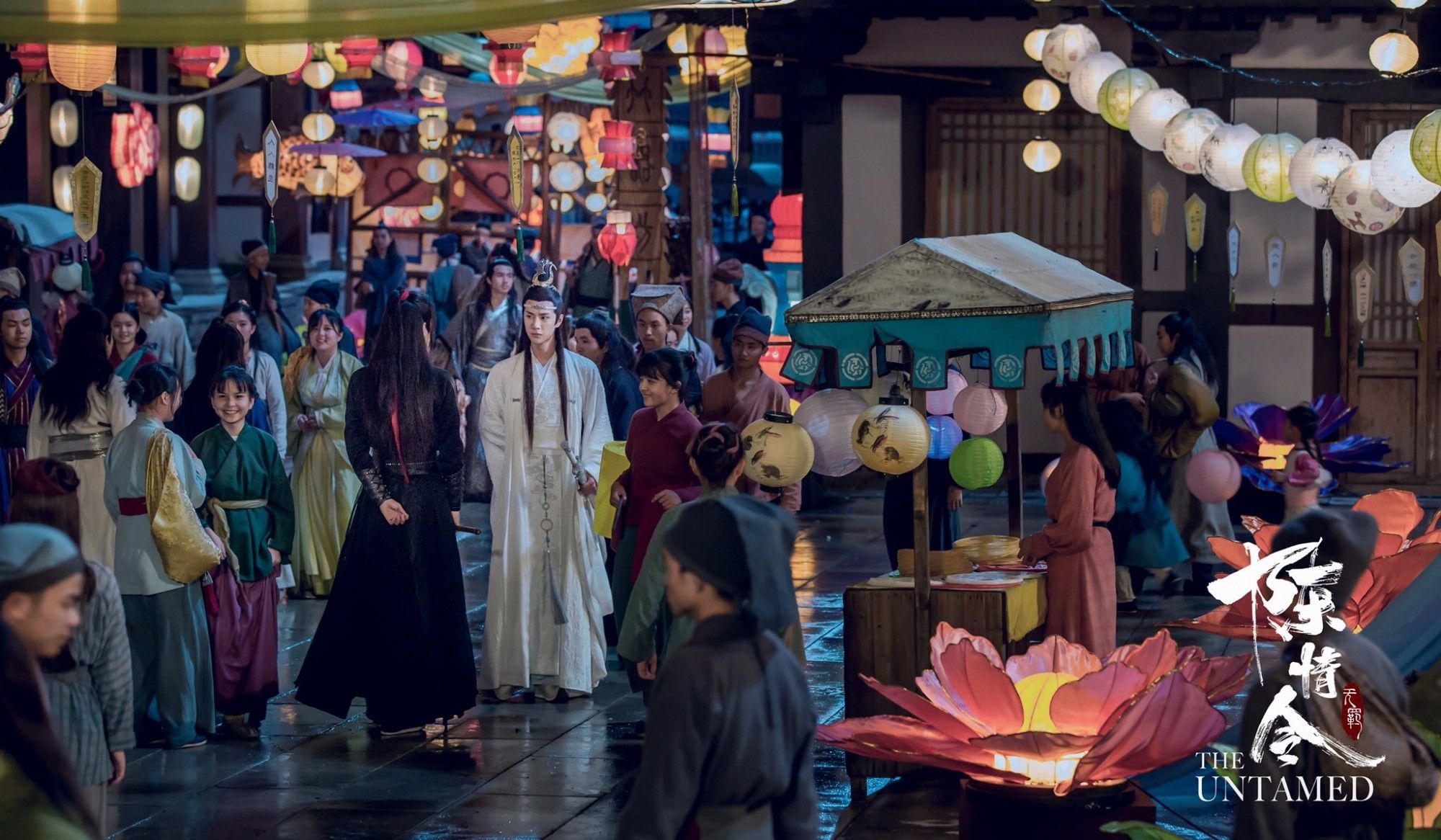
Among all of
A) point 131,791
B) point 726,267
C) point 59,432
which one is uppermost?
point 726,267

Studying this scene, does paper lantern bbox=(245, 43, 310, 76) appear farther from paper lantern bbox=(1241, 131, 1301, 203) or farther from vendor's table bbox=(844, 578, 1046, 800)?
paper lantern bbox=(1241, 131, 1301, 203)

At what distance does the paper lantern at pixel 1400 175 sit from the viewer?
36.2ft

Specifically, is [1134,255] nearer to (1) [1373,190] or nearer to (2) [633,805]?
(1) [1373,190]

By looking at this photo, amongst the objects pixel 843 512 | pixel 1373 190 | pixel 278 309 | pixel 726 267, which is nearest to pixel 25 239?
pixel 278 309

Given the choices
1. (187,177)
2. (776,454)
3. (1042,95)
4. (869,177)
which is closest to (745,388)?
(776,454)

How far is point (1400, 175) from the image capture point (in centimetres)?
1107

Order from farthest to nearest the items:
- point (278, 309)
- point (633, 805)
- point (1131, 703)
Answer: point (278, 309) < point (1131, 703) < point (633, 805)

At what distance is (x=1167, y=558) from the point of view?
1161 cm

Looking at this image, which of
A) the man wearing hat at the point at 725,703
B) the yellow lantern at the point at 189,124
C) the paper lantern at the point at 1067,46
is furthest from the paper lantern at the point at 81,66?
the man wearing hat at the point at 725,703

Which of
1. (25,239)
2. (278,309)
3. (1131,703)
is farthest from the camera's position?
(25,239)

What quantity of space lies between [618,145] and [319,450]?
5340 millimetres

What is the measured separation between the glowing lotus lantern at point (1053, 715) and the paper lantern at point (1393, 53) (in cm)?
725

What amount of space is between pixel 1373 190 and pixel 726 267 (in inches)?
225

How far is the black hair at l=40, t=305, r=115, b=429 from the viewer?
9.38 m
